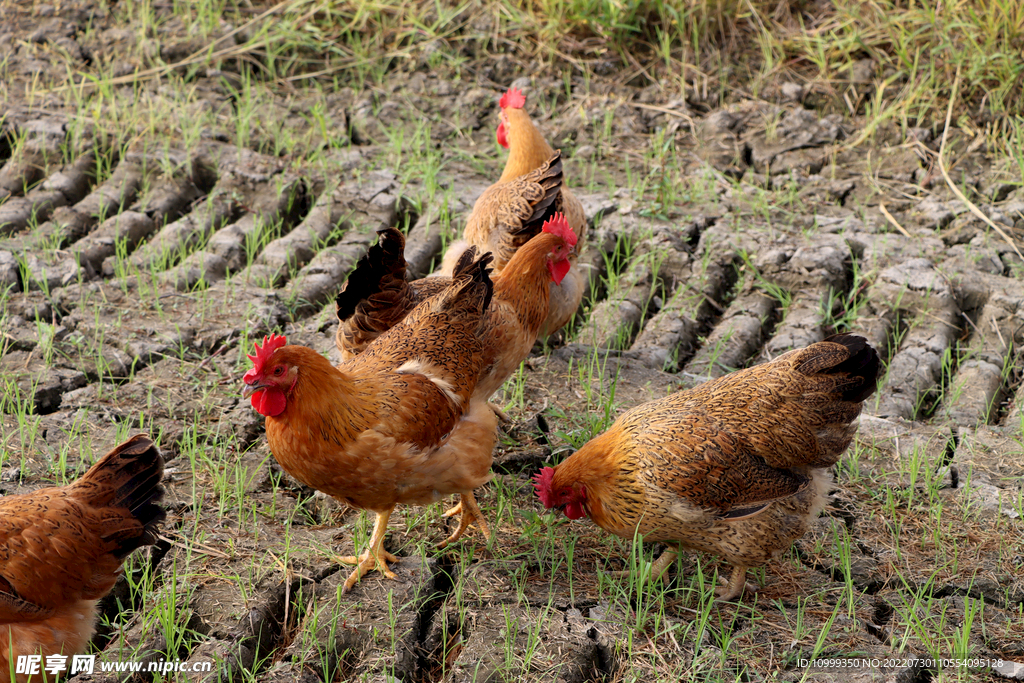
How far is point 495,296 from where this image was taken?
3906mm

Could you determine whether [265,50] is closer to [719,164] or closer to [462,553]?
[719,164]

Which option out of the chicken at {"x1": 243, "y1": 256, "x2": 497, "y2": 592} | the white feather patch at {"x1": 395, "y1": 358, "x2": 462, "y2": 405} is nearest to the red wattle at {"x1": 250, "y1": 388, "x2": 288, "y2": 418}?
the chicken at {"x1": 243, "y1": 256, "x2": 497, "y2": 592}

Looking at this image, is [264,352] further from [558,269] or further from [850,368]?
[850,368]

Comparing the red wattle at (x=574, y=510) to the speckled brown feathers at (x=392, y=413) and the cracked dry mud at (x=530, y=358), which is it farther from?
the speckled brown feathers at (x=392, y=413)

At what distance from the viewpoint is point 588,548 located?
3.37 metres

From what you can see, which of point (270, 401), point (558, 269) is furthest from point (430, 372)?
point (558, 269)

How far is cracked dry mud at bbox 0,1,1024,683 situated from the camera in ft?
9.74

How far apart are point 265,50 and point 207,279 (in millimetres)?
2887

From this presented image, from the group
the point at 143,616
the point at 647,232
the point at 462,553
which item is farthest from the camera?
the point at 647,232

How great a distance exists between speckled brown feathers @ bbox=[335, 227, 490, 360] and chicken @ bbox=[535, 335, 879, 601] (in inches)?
39.8

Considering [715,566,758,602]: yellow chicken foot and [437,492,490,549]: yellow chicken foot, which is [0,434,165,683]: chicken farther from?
[715,566,758,602]: yellow chicken foot

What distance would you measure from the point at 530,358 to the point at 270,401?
181cm

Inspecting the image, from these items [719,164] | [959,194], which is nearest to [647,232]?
[719,164]

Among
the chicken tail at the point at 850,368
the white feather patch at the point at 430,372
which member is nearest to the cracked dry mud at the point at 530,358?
the white feather patch at the point at 430,372
